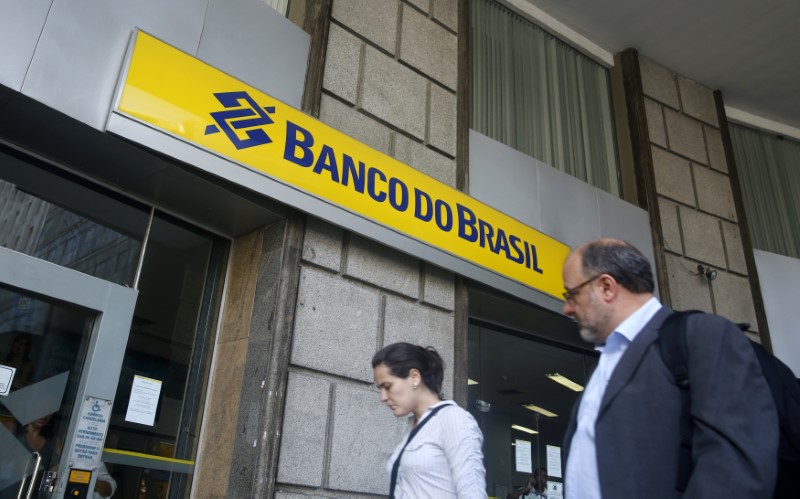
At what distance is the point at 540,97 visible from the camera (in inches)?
283

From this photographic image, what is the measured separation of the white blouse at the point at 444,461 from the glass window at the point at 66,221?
90.5 inches

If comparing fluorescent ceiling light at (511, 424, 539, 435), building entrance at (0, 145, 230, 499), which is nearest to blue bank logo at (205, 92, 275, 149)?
building entrance at (0, 145, 230, 499)

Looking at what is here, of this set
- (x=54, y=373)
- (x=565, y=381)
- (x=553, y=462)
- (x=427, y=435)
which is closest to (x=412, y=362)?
(x=427, y=435)

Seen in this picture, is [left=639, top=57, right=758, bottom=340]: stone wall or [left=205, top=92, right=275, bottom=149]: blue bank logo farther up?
[left=639, top=57, right=758, bottom=340]: stone wall

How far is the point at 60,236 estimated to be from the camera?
3.88 m

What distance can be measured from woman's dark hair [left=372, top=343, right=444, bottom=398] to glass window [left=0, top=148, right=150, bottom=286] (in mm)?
1938

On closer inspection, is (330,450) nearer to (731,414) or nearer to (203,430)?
(203,430)

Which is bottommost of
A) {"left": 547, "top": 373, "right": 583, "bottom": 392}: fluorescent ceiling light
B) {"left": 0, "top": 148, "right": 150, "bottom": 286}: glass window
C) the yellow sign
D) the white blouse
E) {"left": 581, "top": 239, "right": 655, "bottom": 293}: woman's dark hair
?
the white blouse

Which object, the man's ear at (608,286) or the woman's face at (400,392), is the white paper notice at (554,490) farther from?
the man's ear at (608,286)

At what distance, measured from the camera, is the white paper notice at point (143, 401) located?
391cm

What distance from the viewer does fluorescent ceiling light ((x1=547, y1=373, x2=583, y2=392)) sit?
6.35 m

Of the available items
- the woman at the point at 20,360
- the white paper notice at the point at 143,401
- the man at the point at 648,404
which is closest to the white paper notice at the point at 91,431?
the white paper notice at the point at 143,401

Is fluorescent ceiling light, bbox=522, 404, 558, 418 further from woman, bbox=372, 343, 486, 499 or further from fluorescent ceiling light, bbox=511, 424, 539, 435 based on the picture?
woman, bbox=372, 343, 486, 499

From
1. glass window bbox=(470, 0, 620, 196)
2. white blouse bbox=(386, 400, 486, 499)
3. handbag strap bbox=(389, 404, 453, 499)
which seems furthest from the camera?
glass window bbox=(470, 0, 620, 196)
